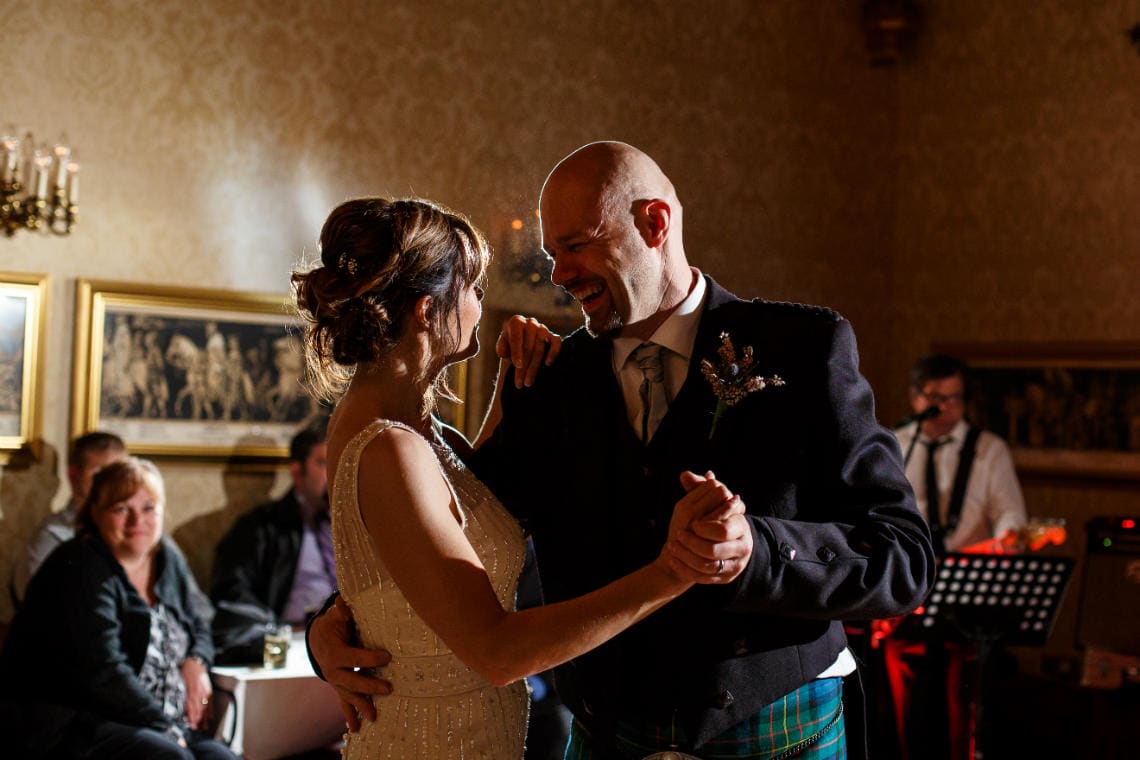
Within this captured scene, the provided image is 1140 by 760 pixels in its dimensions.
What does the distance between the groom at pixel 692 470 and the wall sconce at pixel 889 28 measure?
486 centimetres

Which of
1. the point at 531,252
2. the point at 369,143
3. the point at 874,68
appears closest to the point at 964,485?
the point at 531,252

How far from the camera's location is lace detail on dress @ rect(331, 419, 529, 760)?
6.25 ft

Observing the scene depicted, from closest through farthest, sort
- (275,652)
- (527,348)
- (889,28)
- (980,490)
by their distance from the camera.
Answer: (527,348) < (275,652) < (980,490) < (889,28)

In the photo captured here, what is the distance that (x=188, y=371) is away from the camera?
5.04 m

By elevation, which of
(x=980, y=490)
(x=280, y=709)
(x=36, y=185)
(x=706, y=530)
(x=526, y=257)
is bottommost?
(x=280, y=709)

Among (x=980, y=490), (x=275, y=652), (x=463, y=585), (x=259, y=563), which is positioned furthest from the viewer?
(x=980, y=490)

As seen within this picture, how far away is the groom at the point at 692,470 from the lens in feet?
5.66

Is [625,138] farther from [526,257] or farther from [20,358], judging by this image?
[20,358]

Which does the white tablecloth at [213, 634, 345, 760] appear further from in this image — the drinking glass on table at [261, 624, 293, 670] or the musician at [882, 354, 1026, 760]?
the musician at [882, 354, 1026, 760]

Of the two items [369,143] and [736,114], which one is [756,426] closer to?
[369,143]

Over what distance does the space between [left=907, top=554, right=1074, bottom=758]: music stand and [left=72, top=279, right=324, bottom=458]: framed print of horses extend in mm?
2632

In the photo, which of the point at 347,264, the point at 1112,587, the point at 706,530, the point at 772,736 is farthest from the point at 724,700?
the point at 1112,587

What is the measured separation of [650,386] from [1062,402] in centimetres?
452

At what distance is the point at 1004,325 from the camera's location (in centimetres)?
614
